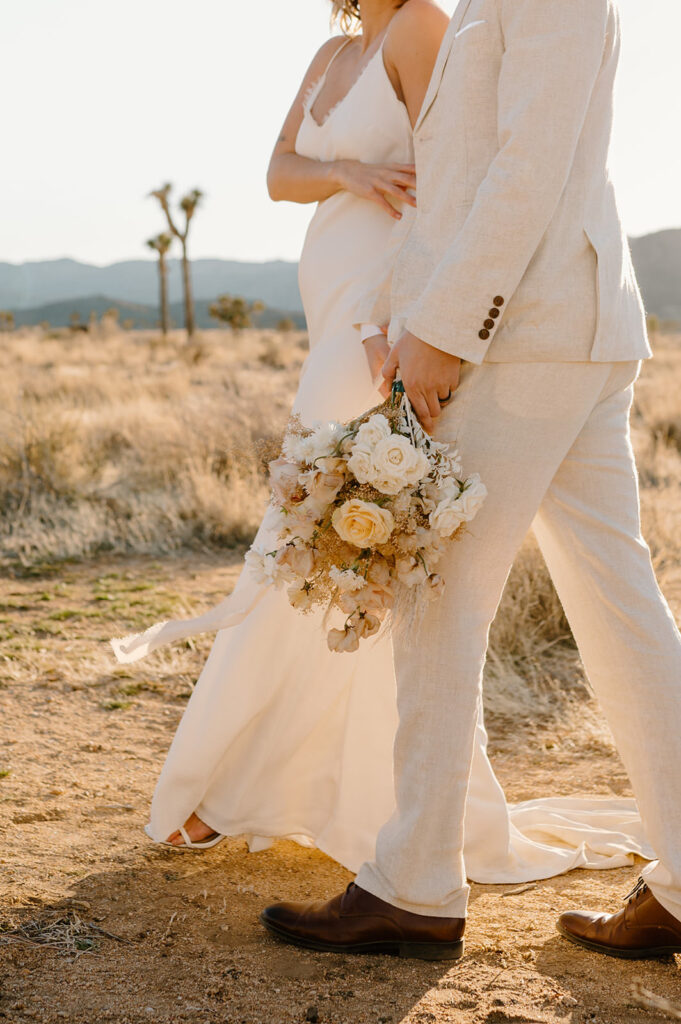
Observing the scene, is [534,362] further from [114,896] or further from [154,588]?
[154,588]

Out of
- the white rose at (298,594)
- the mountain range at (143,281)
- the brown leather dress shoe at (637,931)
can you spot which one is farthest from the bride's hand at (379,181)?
the mountain range at (143,281)

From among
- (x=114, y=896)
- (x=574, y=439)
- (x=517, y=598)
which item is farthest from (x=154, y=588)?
(x=574, y=439)

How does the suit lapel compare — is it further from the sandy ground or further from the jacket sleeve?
the sandy ground

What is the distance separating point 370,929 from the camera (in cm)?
216

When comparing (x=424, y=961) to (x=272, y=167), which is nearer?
(x=424, y=961)

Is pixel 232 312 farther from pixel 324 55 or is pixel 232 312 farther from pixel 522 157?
pixel 522 157

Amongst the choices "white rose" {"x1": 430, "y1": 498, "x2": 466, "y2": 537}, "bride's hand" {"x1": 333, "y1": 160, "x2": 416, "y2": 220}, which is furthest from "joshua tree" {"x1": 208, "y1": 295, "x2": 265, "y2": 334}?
"white rose" {"x1": 430, "y1": 498, "x2": 466, "y2": 537}

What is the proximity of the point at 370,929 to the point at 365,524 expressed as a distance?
92 centimetres

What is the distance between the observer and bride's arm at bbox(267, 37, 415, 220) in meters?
2.46

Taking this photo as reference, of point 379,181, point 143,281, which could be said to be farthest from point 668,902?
point 143,281

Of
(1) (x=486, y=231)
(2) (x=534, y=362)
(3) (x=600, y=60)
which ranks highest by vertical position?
(3) (x=600, y=60)

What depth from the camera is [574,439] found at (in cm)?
204

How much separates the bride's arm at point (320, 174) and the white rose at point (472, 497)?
861 millimetres

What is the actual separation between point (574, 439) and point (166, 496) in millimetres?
5862
